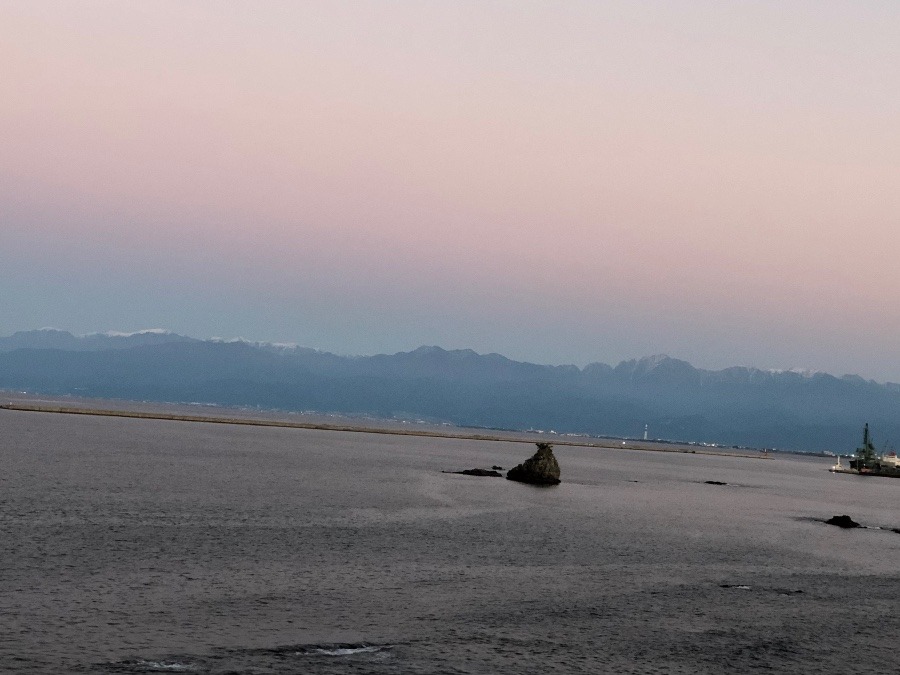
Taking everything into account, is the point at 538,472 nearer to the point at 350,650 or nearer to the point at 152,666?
the point at 350,650

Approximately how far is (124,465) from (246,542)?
7238 centimetres

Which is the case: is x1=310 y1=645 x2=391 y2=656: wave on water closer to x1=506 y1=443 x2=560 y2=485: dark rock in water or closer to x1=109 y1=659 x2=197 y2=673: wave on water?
x1=109 y1=659 x2=197 y2=673: wave on water

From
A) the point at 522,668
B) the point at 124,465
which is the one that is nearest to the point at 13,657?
the point at 522,668

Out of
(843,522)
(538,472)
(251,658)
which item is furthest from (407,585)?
(538,472)

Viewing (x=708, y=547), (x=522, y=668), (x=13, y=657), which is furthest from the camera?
(x=708, y=547)

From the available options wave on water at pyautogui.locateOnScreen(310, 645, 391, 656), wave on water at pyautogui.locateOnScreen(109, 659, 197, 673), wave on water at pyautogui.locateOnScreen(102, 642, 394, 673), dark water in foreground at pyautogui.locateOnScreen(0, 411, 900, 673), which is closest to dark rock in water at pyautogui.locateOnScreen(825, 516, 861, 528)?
dark water in foreground at pyautogui.locateOnScreen(0, 411, 900, 673)

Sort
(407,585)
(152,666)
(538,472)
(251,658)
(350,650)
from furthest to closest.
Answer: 1. (538,472)
2. (407,585)
3. (350,650)
4. (251,658)
5. (152,666)

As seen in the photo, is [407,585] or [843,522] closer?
[407,585]

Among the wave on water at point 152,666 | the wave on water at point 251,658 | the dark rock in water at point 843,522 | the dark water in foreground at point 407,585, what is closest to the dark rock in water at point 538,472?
the dark water in foreground at point 407,585

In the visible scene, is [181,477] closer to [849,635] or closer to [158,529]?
[158,529]

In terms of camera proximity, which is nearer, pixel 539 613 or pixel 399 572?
pixel 539 613

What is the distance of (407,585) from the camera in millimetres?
56375

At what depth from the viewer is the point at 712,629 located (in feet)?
166

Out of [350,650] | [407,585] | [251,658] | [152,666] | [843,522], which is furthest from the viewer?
[843,522]
